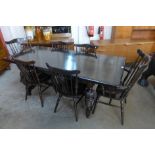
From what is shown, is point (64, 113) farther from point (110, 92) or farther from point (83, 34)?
point (83, 34)

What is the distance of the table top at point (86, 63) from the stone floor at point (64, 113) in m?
0.68

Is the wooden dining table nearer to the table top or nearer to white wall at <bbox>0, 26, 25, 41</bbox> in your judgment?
the table top

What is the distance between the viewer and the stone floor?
1938 millimetres

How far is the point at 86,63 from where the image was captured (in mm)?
2039

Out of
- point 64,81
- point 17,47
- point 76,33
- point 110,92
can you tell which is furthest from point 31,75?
point 76,33

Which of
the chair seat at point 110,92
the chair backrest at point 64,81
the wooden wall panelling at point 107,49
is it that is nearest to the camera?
the chair backrest at point 64,81

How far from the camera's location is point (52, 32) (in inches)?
137

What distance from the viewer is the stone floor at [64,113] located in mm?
1938

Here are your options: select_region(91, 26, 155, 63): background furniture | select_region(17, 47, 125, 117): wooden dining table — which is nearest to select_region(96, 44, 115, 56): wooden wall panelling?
select_region(91, 26, 155, 63): background furniture

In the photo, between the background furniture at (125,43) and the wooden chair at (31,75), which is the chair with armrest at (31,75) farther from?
→ the background furniture at (125,43)

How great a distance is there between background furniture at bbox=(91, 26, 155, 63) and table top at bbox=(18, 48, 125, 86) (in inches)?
45.8

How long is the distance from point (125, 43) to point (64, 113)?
7.02ft

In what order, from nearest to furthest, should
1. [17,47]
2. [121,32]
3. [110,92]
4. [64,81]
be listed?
[64,81] → [110,92] → [121,32] → [17,47]

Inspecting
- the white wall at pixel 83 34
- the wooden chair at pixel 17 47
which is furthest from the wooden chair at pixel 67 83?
the white wall at pixel 83 34
